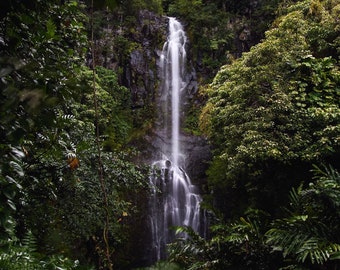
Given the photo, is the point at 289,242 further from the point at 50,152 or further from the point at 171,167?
the point at 171,167

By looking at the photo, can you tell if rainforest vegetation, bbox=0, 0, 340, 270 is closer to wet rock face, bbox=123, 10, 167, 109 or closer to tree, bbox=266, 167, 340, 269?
tree, bbox=266, 167, 340, 269

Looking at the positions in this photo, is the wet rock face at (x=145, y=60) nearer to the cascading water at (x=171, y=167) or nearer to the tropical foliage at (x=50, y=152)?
the cascading water at (x=171, y=167)

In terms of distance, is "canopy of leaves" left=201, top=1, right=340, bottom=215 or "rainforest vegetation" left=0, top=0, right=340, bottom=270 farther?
"canopy of leaves" left=201, top=1, right=340, bottom=215

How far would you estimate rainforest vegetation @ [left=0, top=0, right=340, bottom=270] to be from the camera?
52.6 inches

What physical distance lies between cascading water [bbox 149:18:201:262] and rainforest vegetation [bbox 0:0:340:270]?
60 cm

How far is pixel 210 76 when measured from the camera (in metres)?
16.2

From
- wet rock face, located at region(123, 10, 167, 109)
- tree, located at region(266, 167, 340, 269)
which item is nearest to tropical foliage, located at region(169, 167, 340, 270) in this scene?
tree, located at region(266, 167, 340, 269)

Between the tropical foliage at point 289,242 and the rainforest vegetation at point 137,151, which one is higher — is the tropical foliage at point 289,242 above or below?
below

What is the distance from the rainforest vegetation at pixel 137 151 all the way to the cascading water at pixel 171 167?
1.96ft

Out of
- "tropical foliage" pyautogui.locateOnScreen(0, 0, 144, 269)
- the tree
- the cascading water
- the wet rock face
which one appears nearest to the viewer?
"tropical foliage" pyautogui.locateOnScreen(0, 0, 144, 269)

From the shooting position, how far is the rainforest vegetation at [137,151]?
52.6 inches

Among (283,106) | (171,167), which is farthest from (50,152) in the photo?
(171,167)

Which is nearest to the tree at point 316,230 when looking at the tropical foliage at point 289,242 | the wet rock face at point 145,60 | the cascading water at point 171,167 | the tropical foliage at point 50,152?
the tropical foliage at point 289,242

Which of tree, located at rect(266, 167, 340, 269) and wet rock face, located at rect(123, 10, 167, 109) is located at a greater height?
wet rock face, located at rect(123, 10, 167, 109)
